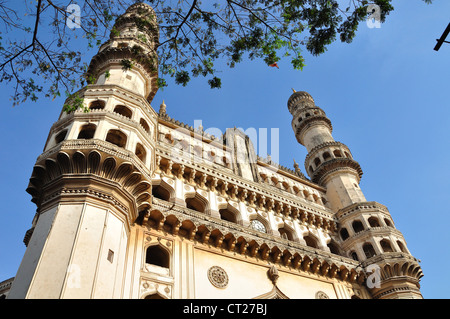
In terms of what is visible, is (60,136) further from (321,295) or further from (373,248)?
(373,248)

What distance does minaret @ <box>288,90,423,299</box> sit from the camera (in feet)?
63.5

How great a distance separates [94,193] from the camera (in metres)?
12.1

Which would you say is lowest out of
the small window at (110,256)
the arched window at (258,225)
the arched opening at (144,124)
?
the small window at (110,256)

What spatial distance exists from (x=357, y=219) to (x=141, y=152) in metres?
14.7

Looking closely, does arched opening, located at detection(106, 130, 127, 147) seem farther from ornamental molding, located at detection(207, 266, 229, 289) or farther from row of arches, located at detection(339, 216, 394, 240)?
row of arches, located at detection(339, 216, 394, 240)

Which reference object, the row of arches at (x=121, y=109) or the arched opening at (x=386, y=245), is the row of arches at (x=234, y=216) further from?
the row of arches at (x=121, y=109)

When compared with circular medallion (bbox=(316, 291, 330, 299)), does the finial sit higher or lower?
higher

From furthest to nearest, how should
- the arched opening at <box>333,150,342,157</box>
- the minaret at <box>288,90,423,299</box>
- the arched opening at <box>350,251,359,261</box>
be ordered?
the arched opening at <box>333,150,342,157</box> < the arched opening at <box>350,251,359,261</box> < the minaret at <box>288,90,423,299</box>

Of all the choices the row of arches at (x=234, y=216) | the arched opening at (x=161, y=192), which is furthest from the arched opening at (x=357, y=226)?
the arched opening at (x=161, y=192)

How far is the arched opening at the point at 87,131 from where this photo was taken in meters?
14.8

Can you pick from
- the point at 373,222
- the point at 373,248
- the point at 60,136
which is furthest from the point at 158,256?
the point at 373,222

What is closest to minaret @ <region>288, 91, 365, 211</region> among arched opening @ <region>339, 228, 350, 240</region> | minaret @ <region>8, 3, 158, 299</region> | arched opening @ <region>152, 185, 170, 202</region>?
arched opening @ <region>339, 228, 350, 240</region>

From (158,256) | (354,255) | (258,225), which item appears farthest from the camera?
(354,255)

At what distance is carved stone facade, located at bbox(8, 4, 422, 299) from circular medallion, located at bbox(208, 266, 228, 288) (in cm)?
5
